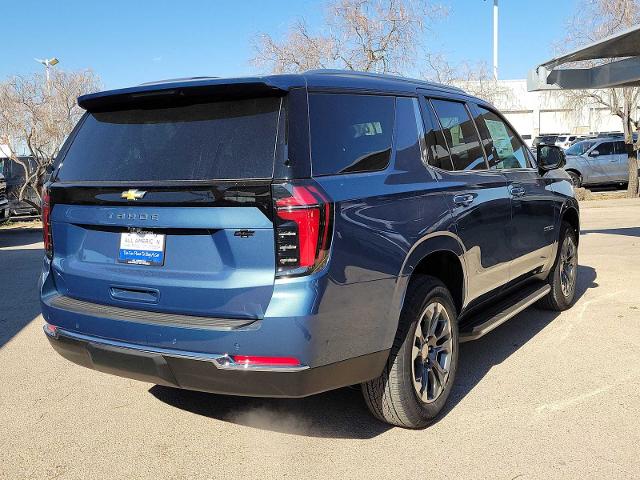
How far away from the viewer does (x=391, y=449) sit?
10.9 ft

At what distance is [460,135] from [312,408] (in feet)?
6.79

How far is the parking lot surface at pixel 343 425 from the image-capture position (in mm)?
3137

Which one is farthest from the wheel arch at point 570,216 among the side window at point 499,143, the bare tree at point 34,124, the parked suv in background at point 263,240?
the bare tree at point 34,124

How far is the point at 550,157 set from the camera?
5566mm

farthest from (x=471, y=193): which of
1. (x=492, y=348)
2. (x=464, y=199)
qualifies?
(x=492, y=348)

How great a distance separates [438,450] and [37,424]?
2.35 metres

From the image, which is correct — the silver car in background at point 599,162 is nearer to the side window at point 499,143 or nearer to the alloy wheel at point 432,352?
the side window at point 499,143

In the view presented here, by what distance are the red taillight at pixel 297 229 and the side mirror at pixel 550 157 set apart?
11.2 feet

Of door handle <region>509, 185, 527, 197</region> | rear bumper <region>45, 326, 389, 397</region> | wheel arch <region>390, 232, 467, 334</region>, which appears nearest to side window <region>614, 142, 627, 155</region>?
door handle <region>509, 185, 527, 197</region>

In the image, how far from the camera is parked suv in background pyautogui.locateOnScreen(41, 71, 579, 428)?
277 centimetres

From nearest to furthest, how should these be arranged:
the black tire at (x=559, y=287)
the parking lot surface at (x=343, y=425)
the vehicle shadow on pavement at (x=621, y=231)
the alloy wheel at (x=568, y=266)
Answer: the parking lot surface at (x=343, y=425) → the black tire at (x=559, y=287) → the alloy wheel at (x=568, y=266) → the vehicle shadow on pavement at (x=621, y=231)

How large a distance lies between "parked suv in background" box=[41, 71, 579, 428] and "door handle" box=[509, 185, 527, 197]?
928 millimetres

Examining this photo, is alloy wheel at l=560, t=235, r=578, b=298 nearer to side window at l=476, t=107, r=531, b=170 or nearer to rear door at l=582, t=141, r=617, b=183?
side window at l=476, t=107, r=531, b=170

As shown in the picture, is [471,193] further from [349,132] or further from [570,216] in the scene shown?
[570,216]
